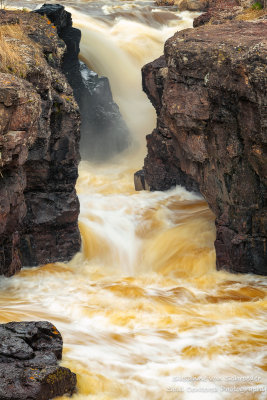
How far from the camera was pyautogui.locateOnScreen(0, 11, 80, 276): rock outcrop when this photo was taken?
9.88 meters

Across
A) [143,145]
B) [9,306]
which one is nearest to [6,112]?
[9,306]

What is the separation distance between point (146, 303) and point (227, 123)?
3.40m

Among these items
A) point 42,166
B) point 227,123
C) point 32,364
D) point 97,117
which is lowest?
point 32,364

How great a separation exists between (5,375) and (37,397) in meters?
0.37

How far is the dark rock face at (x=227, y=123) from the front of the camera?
9531 mm

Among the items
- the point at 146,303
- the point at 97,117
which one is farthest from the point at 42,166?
the point at 97,117

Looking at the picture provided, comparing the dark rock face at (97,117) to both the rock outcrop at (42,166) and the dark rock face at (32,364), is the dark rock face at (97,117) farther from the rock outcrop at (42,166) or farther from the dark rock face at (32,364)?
the dark rock face at (32,364)

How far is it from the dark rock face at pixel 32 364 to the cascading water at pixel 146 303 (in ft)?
0.82

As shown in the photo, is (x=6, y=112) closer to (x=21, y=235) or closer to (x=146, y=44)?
(x=21, y=235)

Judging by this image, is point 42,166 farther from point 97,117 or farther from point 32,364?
point 97,117

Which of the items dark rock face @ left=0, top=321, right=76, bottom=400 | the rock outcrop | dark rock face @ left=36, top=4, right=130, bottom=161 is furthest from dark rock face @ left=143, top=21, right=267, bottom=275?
dark rock face @ left=36, top=4, right=130, bottom=161

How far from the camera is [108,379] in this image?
6.27 metres

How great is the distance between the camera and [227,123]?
10125mm

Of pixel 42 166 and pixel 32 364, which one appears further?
pixel 42 166
